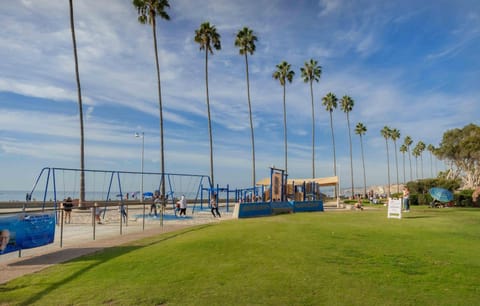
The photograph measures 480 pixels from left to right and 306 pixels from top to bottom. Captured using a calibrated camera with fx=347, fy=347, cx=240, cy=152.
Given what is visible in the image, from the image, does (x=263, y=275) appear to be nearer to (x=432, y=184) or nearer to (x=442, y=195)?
(x=442, y=195)

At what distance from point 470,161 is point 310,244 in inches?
2763

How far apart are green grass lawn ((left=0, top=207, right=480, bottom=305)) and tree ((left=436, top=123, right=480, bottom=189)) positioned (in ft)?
205

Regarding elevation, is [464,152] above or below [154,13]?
below

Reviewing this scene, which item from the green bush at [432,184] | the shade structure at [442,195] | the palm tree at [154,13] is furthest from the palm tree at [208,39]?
the green bush at [432,184]

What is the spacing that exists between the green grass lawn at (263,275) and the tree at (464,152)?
6235 centimetres

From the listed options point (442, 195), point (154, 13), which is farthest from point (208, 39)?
point (442, 195)

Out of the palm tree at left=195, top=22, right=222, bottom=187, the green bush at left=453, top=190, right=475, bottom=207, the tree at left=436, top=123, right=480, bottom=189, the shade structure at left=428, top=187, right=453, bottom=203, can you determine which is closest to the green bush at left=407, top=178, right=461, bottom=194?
the tree at left=436, top=123, right=480, bottom=189

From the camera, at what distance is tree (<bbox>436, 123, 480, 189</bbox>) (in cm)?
6291

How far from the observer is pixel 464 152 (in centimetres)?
6500

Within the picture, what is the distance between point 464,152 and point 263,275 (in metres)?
71.4

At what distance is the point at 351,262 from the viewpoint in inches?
323

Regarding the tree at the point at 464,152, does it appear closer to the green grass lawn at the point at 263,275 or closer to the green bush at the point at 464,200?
the green bush at the point at 464,200

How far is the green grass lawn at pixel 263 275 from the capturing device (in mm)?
5695

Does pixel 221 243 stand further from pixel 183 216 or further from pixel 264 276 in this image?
pixel 183 216
